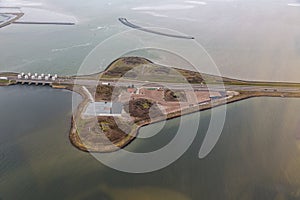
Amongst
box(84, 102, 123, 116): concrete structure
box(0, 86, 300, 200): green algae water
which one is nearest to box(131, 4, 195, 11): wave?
box(84, 102, 123, 116): concrete structure

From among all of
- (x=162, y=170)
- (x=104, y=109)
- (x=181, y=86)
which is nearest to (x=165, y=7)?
(x=181, y=86)

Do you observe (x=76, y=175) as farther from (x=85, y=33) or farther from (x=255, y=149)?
(x=85, y=33)

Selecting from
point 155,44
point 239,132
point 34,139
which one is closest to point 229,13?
point 155,44

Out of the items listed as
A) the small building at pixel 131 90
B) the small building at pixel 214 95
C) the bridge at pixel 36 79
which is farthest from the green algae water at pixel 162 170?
the small building at pixel 131 90

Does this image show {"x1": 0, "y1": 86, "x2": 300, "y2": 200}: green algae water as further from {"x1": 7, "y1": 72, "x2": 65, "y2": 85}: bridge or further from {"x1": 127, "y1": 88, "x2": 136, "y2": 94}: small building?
{"x1": 127, "y1": 88, "x2": 136, "y2": 94}: small building

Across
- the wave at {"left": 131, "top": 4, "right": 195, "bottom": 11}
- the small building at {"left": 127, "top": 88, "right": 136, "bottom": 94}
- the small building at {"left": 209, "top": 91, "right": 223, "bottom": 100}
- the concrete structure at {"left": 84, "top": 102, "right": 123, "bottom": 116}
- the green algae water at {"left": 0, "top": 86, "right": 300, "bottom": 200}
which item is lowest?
the green algae water at {"left": 0, "top": 86, "right": 300, "bottom": 200}

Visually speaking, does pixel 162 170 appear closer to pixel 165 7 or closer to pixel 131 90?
pixel 131 90

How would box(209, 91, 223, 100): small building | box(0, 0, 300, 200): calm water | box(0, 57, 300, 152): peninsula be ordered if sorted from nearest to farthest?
1. box(0, 0, 300, 200): calm water
2. box(0, 57, 300, 152): peninsula
3. box(209, 91, 223, 100): small building
